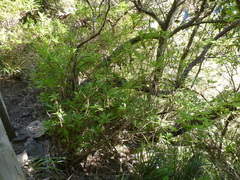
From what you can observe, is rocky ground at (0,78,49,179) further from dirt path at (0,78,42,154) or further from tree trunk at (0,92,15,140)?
tree trunk at (0,92,15,140)

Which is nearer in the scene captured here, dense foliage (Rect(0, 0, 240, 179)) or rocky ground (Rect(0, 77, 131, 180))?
rocky ground (Rect(0, 77, 131, 180))

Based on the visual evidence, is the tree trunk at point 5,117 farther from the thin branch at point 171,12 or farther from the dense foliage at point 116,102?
the thin branch at point 171,12

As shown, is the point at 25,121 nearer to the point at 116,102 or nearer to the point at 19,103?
the point at 19,103

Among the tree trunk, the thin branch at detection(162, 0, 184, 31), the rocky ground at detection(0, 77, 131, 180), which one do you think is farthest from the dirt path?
the thin branch at detection(162, 0, 184, 31)

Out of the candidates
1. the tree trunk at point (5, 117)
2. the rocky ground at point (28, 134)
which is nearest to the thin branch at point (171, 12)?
the rocky ground at point (28, 134)

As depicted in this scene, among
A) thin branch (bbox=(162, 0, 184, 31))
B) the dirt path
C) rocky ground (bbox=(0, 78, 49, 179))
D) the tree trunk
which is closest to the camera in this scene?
the tree trunk

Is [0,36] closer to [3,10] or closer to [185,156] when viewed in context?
[3,10]

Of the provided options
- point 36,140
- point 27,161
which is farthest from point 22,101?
point 27,161

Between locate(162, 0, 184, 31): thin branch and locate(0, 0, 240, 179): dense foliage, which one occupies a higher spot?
locate(162, 0, 184, 31): thin branch

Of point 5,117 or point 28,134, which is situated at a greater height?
point 5,117

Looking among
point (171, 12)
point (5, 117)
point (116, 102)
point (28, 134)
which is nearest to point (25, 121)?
point (28, 134)

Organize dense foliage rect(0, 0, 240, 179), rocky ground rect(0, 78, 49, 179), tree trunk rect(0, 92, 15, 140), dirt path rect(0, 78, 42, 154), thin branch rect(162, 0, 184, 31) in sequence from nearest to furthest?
tree trunk rect(0, 92, 15, 140) → dense foliage rect(0, 0, 240, 179) → rocky ground rect(0, 78, 49, 179) → dirt path rect(0, 78, 42, 154) → thin branch rect(162, 0, 184, 31)

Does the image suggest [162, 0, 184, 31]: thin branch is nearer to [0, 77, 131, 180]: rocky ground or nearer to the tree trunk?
[0, 77, 131, 180]: rocky ground

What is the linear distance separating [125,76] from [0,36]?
230 cm
